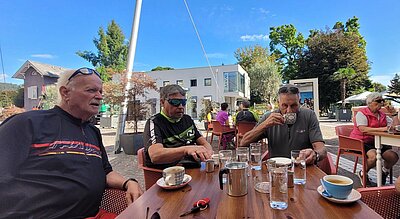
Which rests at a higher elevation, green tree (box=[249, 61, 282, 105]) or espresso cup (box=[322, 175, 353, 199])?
green tree (box=[249, 61, 282, 105])

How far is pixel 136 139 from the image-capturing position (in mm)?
6266

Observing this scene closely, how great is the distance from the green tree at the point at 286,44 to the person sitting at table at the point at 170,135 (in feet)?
104

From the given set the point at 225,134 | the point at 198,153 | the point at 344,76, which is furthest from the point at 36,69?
the point at 344,76

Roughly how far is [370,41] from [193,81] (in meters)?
23.6

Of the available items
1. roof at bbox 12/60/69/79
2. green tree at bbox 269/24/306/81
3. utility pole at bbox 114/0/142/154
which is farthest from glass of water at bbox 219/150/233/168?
green tree at bbox 269/24/306/81

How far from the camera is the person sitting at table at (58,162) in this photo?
44.4 inches

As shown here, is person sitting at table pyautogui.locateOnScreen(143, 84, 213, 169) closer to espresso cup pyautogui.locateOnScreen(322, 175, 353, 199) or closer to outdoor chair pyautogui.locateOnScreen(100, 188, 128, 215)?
outdoor chair pyautogui.locateOnScreen(100, 188, 128, 215)

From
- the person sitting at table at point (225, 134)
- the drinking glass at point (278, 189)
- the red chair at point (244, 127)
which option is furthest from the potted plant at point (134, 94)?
the drinking glass at point (278, 189)

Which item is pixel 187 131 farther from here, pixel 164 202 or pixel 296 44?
pixel 296 44

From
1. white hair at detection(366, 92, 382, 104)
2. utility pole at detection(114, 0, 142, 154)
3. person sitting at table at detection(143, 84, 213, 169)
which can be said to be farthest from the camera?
utility pole at detection(114, 0, 142, 154)

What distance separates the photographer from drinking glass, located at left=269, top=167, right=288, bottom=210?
954 mm

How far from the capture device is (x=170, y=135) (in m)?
2.05

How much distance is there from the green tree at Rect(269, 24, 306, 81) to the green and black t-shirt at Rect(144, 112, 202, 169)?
3171 centimetres

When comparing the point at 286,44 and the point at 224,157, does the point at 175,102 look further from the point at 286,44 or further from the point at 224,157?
the point at 286,44
